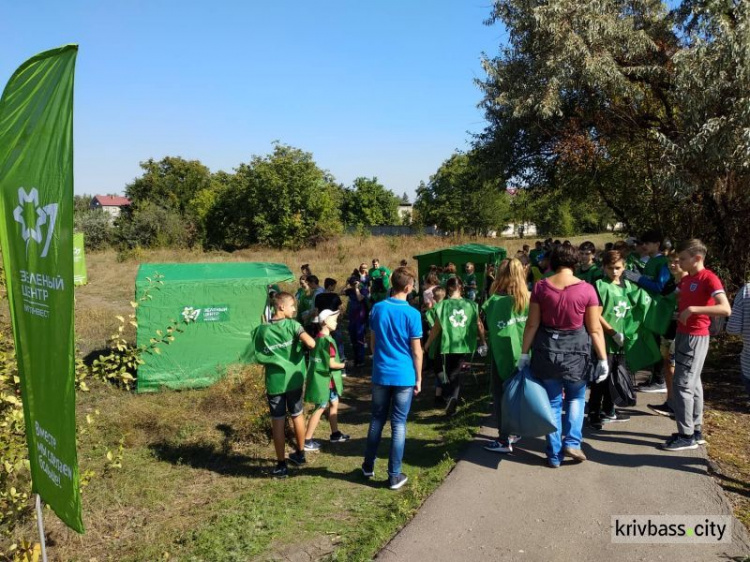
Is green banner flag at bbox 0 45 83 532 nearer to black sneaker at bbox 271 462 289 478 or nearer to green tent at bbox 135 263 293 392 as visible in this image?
black sneaker at bbox 271 462 289 478

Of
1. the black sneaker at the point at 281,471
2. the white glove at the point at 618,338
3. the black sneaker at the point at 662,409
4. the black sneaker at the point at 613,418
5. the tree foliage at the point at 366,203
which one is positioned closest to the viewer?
the black sneaker at the point at 281,471

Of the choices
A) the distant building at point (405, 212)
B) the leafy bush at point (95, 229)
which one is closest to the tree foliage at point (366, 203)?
the distant building at point (405, 212)

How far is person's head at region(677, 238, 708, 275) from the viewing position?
4648 mm

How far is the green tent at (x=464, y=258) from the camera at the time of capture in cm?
1230

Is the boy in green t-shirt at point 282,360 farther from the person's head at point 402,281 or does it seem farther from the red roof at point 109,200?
the red roof at point 109,200

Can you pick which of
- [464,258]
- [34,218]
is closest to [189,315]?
[34,218]

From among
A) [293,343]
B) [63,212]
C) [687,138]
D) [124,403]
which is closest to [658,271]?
[687,138]

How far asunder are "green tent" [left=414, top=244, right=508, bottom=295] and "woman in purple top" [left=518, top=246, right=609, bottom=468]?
25.2ft

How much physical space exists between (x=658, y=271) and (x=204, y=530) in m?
5.28

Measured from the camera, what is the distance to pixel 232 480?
523 centimetres

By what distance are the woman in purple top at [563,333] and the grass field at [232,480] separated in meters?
1.21

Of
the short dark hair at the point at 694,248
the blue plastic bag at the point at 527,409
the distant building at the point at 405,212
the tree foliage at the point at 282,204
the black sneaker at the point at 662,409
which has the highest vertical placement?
the distant building at the point at 405,212

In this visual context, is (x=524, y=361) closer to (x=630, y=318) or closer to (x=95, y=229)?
(x=630, y=318)

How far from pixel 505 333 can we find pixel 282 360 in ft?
6.74
